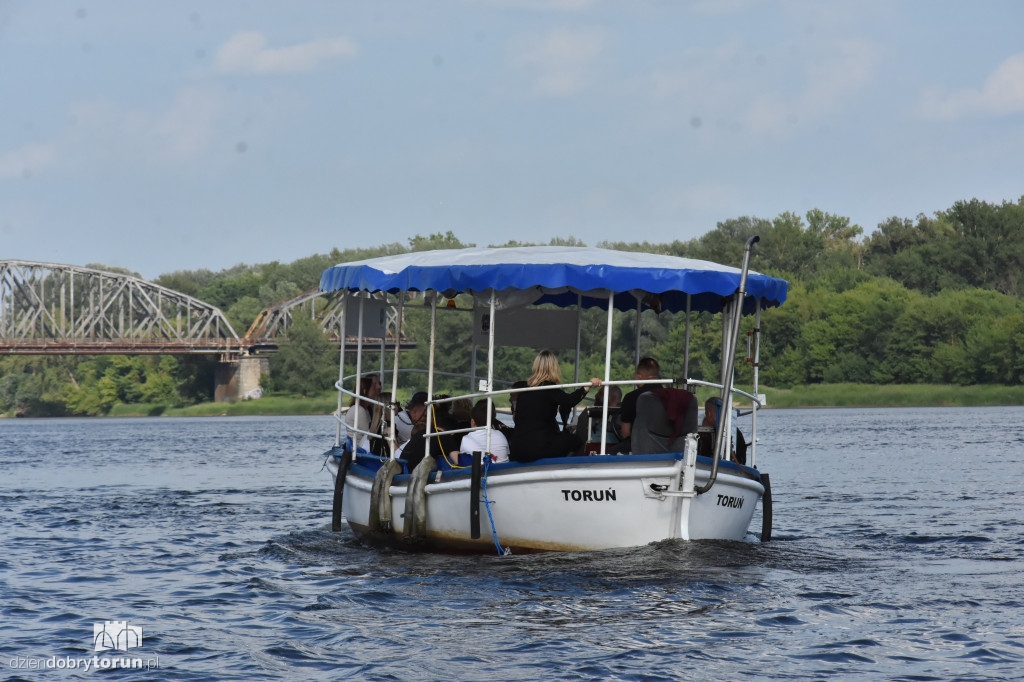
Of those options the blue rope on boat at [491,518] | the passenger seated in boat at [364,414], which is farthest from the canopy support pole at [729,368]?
the passenger seated in boat at [364,414]

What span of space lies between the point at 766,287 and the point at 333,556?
676 cm

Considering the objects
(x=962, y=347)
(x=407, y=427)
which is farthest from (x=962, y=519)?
(x=962, y=347)

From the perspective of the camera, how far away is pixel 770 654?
10922 millimetres

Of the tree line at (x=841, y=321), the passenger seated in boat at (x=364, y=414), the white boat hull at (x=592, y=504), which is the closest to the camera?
the white boat hull at (x=592, y=504)

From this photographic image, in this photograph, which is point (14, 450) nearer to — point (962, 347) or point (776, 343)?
point (776, 343)

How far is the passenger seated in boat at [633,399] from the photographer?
47.8 feet

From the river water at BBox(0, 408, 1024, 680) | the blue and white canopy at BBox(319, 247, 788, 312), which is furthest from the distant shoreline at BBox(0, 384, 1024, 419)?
the blue and white canopy at BBox(319, 247, 788, 312)

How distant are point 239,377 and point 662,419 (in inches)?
4136

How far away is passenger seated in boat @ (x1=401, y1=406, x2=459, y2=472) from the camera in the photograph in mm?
15781

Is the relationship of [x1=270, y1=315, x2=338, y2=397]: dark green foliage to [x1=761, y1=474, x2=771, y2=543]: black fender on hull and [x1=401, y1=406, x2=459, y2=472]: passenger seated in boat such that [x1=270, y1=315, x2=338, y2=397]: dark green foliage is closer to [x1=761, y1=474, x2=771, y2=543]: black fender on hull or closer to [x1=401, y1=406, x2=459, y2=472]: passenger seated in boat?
[x1=401, y1=406, x2=459, y2=472]: passenger seated in boat

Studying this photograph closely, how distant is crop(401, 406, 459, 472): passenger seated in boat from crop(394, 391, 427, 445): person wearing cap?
0.74 metres

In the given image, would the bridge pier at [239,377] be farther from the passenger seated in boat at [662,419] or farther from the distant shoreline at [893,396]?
the passenger seated in boat at [662,419]

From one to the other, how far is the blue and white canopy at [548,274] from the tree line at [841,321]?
5093 centimetres

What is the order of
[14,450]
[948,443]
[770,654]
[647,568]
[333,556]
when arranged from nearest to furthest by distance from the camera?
[770,654] < [647,568] < [333,556] < [948,443] < [14,450]
